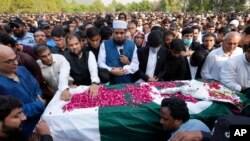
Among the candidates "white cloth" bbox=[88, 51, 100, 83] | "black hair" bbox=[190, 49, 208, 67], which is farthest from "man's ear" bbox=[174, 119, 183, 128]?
"black hair" bbox=[190, 49, 208, 67]

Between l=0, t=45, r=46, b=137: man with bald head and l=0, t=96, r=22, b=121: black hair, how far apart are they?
620 mm

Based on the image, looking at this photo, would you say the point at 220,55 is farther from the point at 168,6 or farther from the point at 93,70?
the point at 168,6

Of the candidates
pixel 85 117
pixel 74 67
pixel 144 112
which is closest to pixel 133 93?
pixel 144 112

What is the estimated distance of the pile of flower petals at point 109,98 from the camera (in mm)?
3351

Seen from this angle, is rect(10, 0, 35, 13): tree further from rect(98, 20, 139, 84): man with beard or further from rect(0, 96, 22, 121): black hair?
rect(0, 96, 22, 121): black hair

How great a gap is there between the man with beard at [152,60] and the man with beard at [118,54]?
0.53ft

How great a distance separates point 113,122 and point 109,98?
0.41 metres

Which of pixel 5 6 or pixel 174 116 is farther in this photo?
pixel 5 6

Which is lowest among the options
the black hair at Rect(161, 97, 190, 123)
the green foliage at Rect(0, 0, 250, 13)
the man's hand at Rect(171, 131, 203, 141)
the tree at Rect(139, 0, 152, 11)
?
the tree at Rect(139, 0, 152, 11)

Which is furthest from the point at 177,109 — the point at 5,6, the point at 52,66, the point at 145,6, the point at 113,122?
the point at 145,6

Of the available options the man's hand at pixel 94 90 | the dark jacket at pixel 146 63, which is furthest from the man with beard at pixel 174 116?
the dark jacket at pixel 146 63

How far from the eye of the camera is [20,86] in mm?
2982

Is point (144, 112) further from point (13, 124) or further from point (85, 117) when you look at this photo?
point (13, 124)

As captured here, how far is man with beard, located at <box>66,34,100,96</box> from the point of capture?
411 cm
